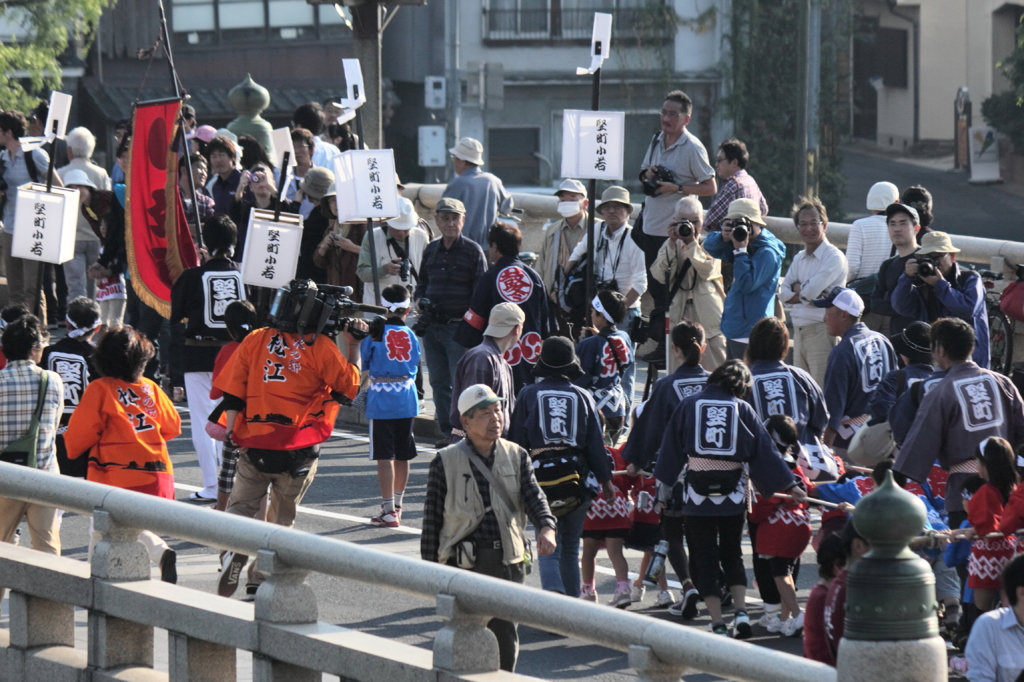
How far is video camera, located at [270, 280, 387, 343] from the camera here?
28.1 feet

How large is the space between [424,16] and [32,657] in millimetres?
28156

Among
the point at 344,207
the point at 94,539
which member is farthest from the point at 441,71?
the point at 94,539

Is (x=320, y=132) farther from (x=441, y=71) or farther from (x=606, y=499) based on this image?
(x=441, y=71)

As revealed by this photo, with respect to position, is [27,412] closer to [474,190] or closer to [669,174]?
[474,190]

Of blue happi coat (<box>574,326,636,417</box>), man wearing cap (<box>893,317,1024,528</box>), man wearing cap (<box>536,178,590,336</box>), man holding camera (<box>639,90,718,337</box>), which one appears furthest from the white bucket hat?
man wearing cap (<box>893,317,1024,528</box>)

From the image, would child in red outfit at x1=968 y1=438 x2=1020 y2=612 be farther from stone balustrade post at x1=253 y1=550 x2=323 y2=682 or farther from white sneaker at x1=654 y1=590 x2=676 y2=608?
stone balustrade post at x1=253 y1=550 x2=323 y2=682

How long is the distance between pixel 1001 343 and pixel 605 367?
4620 millimetres

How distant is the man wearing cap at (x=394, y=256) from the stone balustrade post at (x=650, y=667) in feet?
25.1

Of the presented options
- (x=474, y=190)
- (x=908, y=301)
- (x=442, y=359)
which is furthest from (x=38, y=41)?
(x=908, y=301)

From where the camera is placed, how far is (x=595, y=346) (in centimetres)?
991

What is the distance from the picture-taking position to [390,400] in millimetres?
10383

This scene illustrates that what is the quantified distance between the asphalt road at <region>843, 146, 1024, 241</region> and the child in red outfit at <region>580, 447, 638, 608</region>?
22550mm

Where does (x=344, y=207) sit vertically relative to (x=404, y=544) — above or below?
above

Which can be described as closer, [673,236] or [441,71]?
[673,236]
